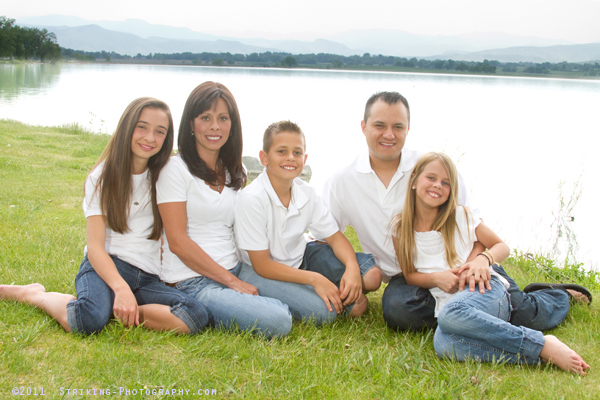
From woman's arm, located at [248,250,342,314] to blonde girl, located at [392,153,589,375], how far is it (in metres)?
0.49

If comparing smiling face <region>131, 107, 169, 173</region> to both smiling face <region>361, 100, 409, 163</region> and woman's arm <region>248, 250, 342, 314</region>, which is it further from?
smiling face <region>361, 100, 409, 163</region>

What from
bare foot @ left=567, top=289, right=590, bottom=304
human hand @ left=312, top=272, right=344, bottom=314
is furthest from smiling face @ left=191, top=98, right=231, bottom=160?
bare foot @ left=567, top=289, right=590, bottom=304

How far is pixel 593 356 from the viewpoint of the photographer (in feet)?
8.65

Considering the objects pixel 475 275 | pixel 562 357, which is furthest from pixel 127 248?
pixel 562 357

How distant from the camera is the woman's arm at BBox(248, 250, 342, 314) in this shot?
3.00m

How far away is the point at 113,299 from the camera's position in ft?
9.00

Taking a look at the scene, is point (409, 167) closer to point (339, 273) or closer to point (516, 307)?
point (339, 273)

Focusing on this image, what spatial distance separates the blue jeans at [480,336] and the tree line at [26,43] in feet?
265

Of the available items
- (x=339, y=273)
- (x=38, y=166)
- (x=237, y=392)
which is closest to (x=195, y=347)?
(x=237, y=392)

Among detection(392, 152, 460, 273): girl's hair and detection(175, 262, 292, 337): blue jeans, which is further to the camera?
detection(392, 152, 460, 273): girl's hair

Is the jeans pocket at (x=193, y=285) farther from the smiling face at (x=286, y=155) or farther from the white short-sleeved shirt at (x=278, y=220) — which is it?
the smiling face at (x=286, y=155)

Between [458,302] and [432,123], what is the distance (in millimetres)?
14619

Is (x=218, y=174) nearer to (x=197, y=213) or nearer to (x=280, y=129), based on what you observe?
(x=197, y=213)

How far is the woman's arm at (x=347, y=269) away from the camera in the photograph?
10.0ft
